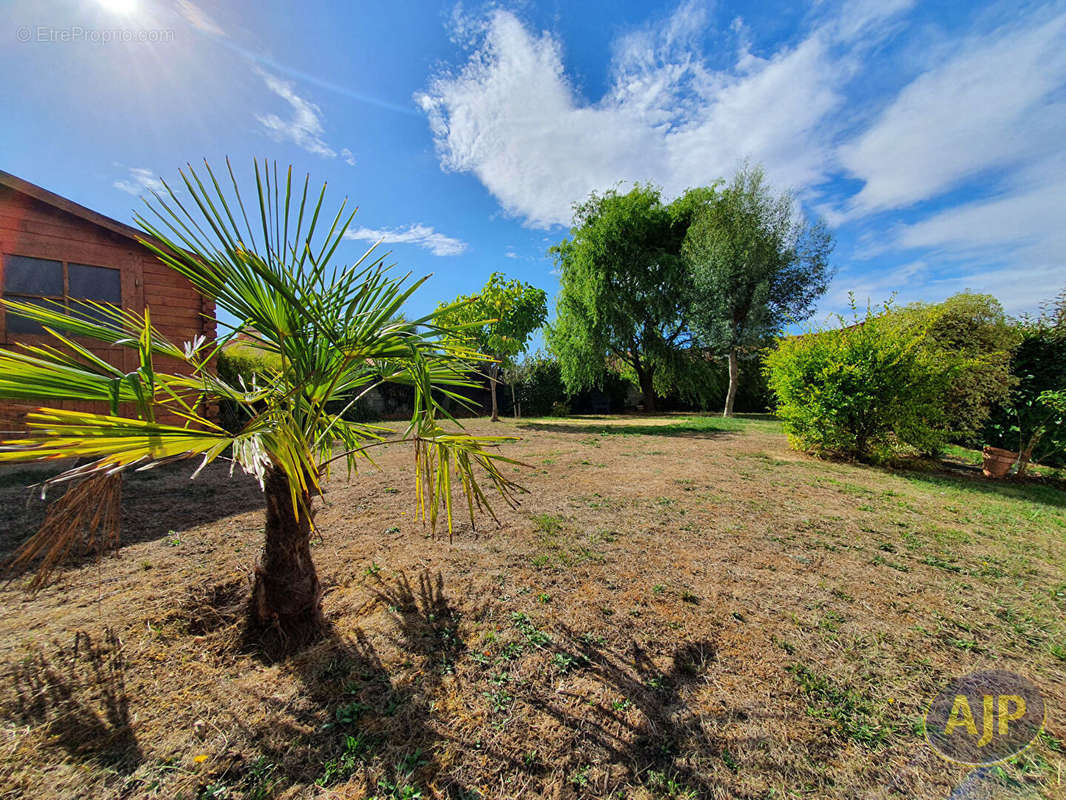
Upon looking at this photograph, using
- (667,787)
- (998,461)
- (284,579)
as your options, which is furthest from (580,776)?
(998,461)

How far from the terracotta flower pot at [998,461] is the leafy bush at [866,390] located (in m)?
0.70

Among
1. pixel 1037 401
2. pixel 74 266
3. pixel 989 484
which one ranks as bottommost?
pixel 989 484

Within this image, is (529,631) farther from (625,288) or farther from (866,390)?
(625,288)

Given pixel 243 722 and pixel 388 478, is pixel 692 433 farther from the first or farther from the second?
pixel 243 722

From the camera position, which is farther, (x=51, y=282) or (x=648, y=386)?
(x=648, y=386)

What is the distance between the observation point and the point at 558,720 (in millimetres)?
1522

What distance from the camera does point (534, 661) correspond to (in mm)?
1803

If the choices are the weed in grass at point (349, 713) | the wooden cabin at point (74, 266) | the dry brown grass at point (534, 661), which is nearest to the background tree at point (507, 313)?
the wooden cabin at point (74, 266)

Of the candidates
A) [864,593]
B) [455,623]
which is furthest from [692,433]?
[455,623]

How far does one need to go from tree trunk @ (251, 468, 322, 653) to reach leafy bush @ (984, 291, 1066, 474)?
984 centimetres

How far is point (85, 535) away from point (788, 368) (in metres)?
9.33

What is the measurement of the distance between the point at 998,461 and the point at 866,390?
103 inches

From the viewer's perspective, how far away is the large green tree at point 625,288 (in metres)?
15.7

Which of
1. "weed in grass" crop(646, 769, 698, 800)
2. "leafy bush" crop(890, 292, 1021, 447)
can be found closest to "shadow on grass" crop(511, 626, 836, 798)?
"weed in grass" crop(646, 769, 698, 800)
